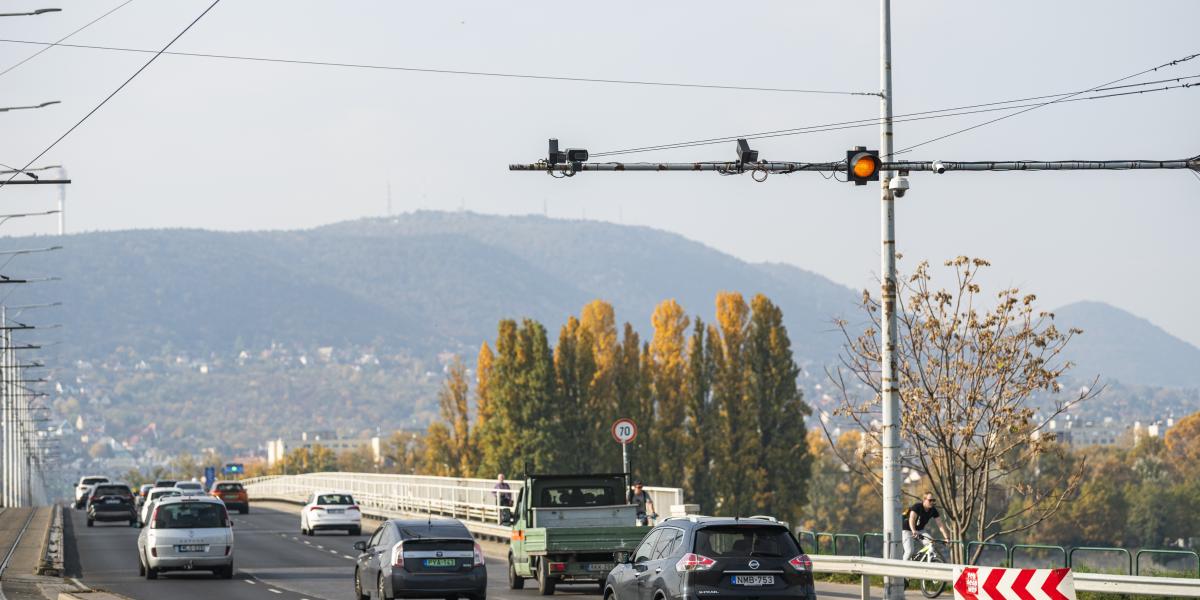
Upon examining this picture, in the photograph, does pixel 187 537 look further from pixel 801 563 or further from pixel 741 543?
pixel 801 563

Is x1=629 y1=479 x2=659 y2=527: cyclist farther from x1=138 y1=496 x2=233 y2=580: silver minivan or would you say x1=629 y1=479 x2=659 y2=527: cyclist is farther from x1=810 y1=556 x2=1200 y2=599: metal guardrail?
x1=810 y1=556 x2=1200 y2=599: metal guardrail

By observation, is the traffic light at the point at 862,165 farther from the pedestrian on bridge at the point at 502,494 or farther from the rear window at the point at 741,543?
the pedestrian on bridge at the point at 502,494

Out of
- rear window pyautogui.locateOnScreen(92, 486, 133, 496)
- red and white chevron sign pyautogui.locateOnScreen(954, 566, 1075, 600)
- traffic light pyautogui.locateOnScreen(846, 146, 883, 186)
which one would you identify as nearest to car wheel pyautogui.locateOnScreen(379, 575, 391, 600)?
traffic light pyautogui.locateOnScreen(846, 146, 883, 186)

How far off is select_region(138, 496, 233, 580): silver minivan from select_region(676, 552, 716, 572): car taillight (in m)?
17.3

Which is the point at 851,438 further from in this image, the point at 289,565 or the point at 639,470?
the point at 289,565

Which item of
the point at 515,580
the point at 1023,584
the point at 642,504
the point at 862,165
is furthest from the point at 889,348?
the point at 642,504

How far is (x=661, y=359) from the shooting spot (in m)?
108

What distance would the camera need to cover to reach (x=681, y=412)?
98.6 metres

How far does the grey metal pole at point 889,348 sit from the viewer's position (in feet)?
78.3

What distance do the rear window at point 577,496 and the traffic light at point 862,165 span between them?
10733 millimetres

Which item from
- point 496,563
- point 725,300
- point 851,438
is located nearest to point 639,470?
point 725,300

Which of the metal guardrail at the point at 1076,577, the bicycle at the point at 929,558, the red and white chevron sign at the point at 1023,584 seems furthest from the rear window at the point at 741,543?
the bicycle at the point at 929,558

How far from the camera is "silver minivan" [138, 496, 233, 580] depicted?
111ft

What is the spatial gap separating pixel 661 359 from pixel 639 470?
14944 millimetres
